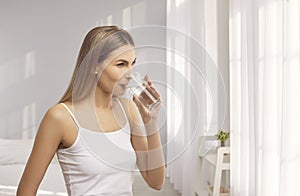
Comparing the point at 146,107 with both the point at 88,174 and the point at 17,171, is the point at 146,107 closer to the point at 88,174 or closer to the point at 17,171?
the point at 88,174

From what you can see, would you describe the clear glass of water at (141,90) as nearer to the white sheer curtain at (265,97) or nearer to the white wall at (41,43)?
the white sheer curtain at (265,97)

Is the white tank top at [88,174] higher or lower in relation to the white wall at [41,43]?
lower

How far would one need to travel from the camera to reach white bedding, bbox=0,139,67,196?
307 centimetres

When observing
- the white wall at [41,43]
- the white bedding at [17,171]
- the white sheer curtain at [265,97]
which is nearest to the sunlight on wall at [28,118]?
the white wall at [41,43]

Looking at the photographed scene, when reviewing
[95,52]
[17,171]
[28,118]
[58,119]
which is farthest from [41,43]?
[95,52]

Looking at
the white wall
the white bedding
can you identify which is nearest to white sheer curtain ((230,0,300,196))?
the white bedding

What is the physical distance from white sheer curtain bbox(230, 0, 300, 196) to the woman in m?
1.36

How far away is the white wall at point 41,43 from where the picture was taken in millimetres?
5430

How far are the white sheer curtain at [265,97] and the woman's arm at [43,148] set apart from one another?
139 centimetres

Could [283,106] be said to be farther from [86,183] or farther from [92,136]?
[92,136]

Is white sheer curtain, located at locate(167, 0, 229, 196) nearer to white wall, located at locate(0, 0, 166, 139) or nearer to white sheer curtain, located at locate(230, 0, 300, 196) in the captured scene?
white sheer curtain, located at locate(230, 0, 300, 196)

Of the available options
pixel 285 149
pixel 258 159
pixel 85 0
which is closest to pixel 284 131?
pixel 285 149

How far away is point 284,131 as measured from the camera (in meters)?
2.24

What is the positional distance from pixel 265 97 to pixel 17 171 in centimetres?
196
